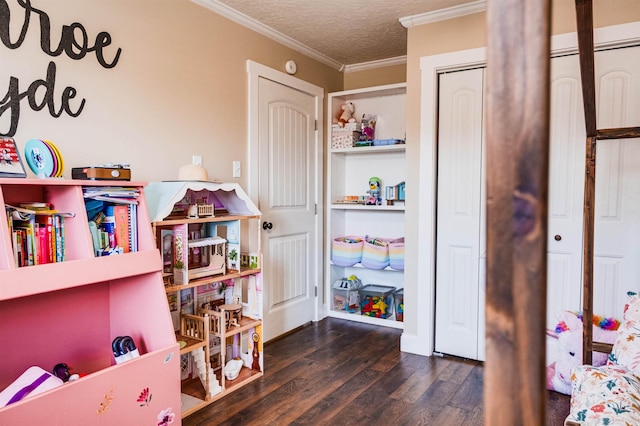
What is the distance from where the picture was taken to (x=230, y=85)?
9.85 feet

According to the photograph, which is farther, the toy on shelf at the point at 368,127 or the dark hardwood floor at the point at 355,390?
the toy on shelf at the point at 368,127

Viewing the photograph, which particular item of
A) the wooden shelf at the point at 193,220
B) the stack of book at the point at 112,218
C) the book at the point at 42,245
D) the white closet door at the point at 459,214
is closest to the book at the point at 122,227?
the stack of book at the point at 112,218

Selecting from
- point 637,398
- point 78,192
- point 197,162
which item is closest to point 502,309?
point 637,398

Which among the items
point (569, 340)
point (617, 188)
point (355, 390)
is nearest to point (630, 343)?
point (569, 340)

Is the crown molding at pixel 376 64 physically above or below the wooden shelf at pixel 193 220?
above

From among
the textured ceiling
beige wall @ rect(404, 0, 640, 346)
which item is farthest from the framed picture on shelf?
beige wall @ rect(404, 0, 640, 346)

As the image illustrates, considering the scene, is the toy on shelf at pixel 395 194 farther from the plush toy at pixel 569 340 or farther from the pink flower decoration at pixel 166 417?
the pink flower decoration at pixel 166 417

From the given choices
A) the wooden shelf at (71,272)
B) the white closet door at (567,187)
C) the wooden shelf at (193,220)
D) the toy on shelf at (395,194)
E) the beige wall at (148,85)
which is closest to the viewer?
the wooden shelf at (71,272)

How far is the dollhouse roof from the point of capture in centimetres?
221

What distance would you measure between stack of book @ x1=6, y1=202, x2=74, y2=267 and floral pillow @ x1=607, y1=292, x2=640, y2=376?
2.16m

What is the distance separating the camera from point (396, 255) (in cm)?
369

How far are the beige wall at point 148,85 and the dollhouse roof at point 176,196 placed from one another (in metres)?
0.16

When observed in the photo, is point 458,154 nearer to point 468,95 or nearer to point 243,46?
point 468,95

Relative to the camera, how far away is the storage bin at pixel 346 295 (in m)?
4.02
